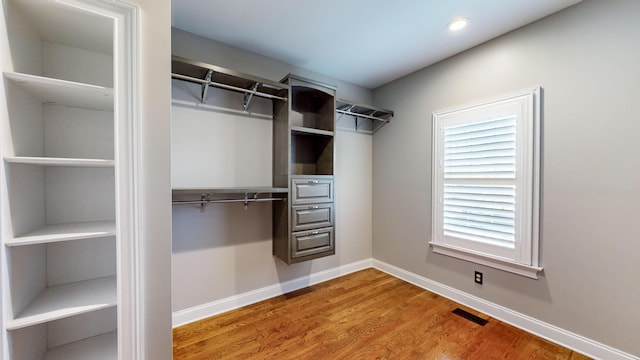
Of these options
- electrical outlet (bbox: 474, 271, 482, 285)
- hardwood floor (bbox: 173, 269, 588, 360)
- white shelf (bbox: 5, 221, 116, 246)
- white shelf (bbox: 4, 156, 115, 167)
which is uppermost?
white shelf (bbox: 4, 156, 115, 167)

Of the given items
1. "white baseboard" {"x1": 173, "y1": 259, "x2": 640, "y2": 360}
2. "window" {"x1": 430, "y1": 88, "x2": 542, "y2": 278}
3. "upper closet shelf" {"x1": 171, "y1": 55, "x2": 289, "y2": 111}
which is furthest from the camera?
"window" {"x1": 430, "y1": 88, "x2": 542, "y2": 278}

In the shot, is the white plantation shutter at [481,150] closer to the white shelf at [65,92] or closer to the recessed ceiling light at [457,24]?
the recessed ceiling light at [457,24]

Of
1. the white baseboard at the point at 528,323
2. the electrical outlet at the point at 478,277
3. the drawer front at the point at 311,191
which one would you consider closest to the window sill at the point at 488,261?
the electrical outlet at the point at 478,277

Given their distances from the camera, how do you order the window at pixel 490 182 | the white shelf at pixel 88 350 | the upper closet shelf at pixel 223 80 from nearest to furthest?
1. the white shelf at pixel 88 350
2. the upper closet shelf at pixel 223 80
3. the window at pixel 490 182

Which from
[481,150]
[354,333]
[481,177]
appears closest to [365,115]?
[481,150]

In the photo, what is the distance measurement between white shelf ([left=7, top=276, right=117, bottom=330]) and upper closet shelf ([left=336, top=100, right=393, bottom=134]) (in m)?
2.42

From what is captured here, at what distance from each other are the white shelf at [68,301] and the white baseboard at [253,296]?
3.03 ft

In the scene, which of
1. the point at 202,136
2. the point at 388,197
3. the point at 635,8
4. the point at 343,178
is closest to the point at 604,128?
the point at 635,8

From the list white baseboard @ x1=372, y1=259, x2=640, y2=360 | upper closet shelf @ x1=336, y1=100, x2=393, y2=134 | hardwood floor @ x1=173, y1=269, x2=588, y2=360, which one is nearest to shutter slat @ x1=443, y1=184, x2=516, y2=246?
white baseboard @ x1=372, y1=259, x2=640, y2=360

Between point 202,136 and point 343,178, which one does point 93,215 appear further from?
point 343,178

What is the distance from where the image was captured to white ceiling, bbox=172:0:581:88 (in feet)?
5.78

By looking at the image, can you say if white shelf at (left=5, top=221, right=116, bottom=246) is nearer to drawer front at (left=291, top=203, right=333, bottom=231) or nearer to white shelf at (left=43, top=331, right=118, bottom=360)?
white shelf at (left=43, top=331, right=118, bottom=360)

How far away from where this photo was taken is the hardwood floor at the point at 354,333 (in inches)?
69.3

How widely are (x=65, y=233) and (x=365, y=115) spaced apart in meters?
2.91
